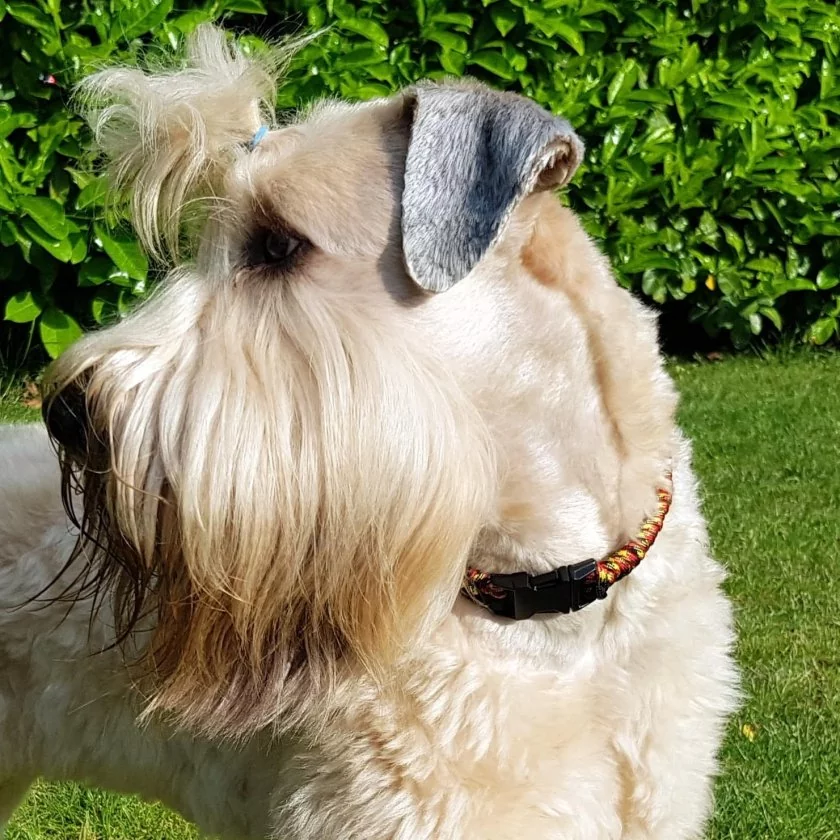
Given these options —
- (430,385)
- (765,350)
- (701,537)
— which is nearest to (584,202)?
(765,350)

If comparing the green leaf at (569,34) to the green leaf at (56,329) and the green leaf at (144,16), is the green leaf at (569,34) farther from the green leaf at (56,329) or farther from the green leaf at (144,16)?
the green leaf at (56,329)

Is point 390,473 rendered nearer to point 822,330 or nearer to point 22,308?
point 22,308

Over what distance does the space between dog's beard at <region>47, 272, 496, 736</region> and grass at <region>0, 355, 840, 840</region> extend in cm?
175

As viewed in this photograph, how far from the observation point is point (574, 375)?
204 cm

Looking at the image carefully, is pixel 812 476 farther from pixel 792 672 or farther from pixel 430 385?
pixel 430 385

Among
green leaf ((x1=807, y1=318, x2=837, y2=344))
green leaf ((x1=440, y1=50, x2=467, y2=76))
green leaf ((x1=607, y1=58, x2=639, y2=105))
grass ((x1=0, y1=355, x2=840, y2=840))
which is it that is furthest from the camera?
green leaf ((x1=807, y1=318, x2=837, y2=344))

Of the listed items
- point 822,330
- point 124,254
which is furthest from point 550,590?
point 822,330

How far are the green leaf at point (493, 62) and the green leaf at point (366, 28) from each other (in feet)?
1.77

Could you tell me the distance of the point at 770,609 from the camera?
440 centimetres

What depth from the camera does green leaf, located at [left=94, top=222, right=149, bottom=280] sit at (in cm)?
500

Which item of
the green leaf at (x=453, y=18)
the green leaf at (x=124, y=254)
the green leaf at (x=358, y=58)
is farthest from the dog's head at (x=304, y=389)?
the green leaf at (x=453, y=18)

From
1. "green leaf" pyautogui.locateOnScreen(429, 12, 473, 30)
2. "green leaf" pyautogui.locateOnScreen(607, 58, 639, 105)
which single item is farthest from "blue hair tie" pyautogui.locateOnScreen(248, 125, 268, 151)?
"green leaf" pyautogui.locateOnScreen(607, 58, 639, 105)

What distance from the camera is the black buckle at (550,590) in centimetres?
200

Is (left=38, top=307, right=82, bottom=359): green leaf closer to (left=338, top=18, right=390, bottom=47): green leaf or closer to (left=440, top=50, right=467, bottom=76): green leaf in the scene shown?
(left=338, top=18, right=390, bottom=47): green leaf
